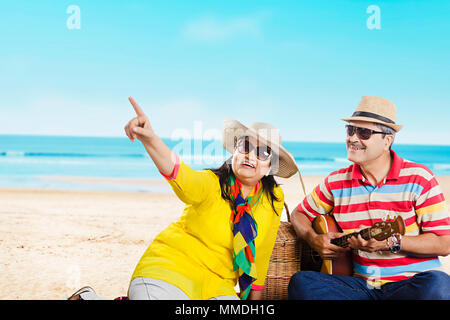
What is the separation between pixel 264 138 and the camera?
8.84 ft

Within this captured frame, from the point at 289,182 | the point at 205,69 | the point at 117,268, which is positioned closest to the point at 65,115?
the point at 205,69

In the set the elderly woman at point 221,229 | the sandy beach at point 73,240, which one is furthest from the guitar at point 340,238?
the sandy beach at point 73,240

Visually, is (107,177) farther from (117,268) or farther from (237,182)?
(237,182)

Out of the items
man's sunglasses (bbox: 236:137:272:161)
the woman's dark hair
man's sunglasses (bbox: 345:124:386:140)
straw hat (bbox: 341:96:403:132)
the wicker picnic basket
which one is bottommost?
the wicker picnic basket

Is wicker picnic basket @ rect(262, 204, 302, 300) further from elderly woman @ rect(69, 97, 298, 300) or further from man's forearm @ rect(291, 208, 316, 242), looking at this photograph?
elderly woman @ rect(69, 97, 298, 300)

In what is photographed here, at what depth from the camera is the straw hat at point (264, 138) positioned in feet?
8.95

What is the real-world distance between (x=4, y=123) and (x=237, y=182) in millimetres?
81432

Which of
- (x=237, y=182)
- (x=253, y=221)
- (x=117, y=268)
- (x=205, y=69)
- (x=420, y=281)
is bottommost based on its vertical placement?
(x=117, y=268)

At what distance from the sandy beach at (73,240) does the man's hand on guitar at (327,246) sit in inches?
92.4

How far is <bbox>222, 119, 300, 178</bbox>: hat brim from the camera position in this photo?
8.96ft

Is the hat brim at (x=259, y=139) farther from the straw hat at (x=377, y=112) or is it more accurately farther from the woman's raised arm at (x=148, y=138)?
the woman's raised arm at (x=148, y=138)

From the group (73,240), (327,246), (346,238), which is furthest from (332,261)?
(73,240)

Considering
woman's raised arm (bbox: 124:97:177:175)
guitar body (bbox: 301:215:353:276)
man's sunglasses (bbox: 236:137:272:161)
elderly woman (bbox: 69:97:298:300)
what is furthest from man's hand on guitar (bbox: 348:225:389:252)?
woman's raised arm (bbox: 124:97:177:175)
